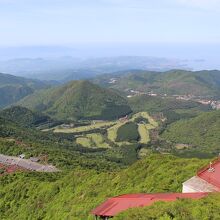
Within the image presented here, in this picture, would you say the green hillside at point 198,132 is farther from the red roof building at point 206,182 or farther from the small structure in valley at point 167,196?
the small structure in valley at point 167,196

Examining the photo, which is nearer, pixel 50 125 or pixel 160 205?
pixel 160 205

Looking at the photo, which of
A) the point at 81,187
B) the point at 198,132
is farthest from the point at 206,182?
the point at 198,132

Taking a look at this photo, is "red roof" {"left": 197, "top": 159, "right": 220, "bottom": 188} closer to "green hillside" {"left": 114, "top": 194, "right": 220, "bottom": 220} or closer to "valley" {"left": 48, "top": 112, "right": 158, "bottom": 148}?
"green hillside" {"left": 114, "top": 194, "right": 220, "bottom": 220}

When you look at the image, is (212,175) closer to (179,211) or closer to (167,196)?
(167,196)

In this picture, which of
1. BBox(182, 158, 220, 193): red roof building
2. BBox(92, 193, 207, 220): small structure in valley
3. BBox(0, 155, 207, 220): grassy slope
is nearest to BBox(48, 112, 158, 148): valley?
BBox(0, 155, 207, 220): grassy slope

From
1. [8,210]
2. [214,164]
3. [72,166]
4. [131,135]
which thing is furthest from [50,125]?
[214,164]

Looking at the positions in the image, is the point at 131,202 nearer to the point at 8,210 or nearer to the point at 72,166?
the point at 8,210
